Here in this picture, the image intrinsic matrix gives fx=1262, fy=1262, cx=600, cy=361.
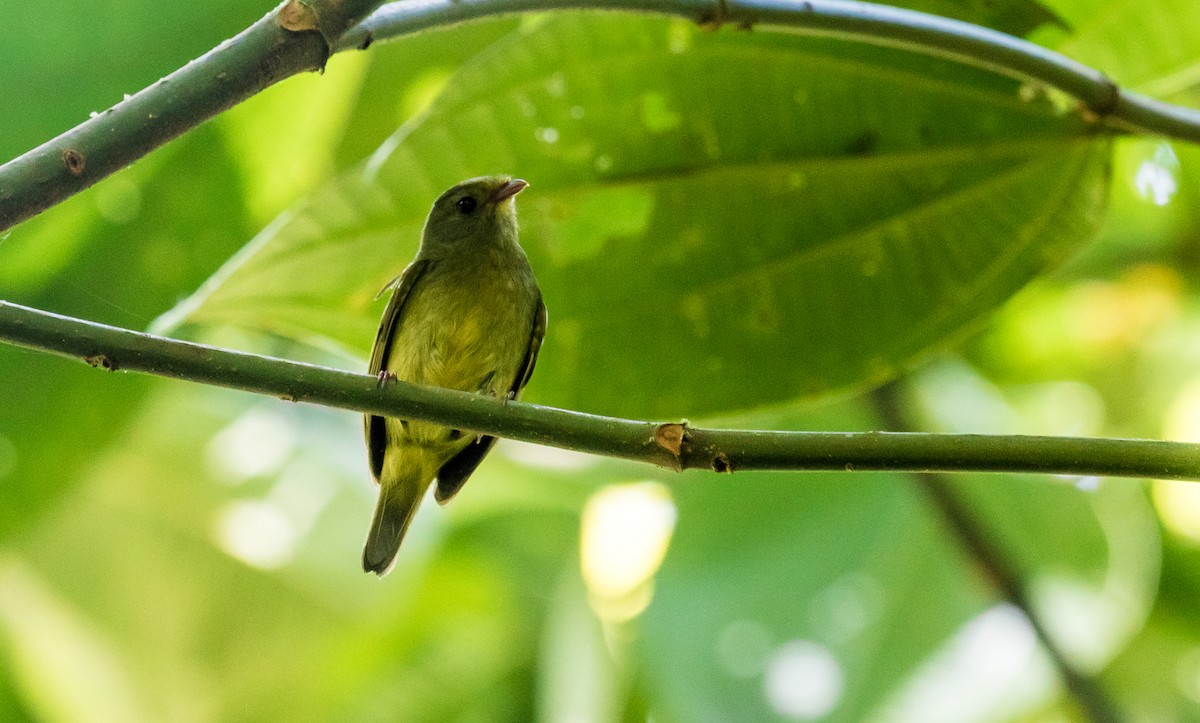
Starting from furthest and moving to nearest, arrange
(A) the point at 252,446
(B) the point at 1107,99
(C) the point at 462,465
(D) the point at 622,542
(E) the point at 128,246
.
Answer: (A) the point at 252,446 → (D) the point at 622,542 → (C) the point at 462,465 → (E) the point at 128,246 → (B) the point at 1107,99

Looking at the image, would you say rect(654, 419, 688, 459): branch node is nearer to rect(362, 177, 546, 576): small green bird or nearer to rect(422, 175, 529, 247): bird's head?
rect(422, 175, 529, 247): bird's head

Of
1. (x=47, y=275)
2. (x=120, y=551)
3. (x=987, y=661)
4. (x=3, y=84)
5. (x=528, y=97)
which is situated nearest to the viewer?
(x=528, y=97)

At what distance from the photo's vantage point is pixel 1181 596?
374 centimetres

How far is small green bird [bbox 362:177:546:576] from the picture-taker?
9.25 feet

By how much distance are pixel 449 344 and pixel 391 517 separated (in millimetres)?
412

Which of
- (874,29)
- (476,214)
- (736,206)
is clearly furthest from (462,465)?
(874,29)

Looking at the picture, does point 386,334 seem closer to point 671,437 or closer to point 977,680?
point 671,437

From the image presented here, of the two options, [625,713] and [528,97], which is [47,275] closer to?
[528,97]

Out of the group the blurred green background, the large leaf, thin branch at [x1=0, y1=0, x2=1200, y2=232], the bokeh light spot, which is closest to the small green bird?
the blurred green background

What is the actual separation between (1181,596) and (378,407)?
3.19 metres

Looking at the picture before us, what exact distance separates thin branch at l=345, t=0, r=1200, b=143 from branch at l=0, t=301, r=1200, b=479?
35 cm

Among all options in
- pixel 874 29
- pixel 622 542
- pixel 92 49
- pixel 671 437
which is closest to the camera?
pixel 671 437

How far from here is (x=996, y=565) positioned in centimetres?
300

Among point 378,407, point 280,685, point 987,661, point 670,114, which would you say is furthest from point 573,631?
point 378,407
